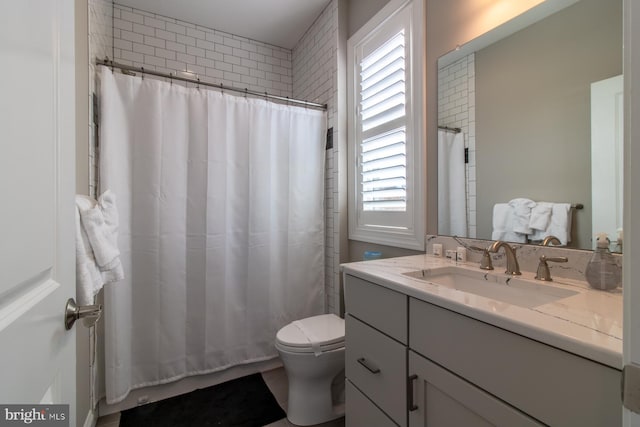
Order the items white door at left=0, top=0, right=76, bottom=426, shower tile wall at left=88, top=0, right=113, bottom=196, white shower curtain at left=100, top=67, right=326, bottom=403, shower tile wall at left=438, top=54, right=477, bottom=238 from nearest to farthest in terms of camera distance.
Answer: white door at left=0, top=0, right=76, bottom=426, shower tile wall at left=438, top=54, right=477, bottom=238, shower tile wall at left=88, top=0, right=113, bottom=196, white shower curtain at left=100, top=67, right=326, bottom=403

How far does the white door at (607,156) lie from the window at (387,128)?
688 millimetres

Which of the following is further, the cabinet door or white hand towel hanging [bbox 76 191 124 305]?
white hand towel hanging [bbox 76 191 124 305]

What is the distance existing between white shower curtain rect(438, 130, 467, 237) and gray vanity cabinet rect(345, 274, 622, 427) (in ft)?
1.99

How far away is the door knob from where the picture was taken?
0.60 m

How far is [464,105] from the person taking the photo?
1.39 metres

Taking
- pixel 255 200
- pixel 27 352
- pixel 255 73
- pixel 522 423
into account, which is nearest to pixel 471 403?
pixel 522 423

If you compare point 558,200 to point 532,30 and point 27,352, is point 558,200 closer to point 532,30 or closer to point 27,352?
point 532,30

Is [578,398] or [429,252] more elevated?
[429,252]

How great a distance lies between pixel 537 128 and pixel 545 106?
0.08 meters

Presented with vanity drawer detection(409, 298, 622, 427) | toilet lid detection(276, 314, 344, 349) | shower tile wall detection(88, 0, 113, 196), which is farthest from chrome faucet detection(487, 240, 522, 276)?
shower tile wall detection(88, 0, 113, 196)

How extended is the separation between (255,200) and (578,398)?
1.82 metres

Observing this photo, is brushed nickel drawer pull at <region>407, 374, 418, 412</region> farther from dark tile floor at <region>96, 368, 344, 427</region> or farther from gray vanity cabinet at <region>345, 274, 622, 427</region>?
dark tile floor at <region>96, 368, 344, 427</region>

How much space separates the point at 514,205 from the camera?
3.92ft

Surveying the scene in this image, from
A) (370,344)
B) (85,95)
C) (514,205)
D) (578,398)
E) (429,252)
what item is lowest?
(370,344)
